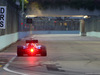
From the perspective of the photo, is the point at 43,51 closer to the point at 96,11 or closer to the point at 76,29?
the point at 96,11

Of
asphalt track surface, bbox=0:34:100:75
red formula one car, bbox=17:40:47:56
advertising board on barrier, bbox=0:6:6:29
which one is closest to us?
asphalt track surface, bbox=0:34:100:75

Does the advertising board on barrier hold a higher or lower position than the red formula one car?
higher

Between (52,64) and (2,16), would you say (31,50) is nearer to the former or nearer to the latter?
(2,16)

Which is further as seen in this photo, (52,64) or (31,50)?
(31,50)

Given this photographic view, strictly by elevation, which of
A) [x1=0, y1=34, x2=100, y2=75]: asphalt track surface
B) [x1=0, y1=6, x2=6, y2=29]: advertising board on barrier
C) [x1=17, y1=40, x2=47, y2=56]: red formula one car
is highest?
[x1=0, y1=6, x2=6, y2=29]: advertising board on barrier

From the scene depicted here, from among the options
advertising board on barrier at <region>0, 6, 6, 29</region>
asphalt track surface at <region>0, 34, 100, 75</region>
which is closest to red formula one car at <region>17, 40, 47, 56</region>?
asphalt track surface at <region>0, 34, 100, 75</region>

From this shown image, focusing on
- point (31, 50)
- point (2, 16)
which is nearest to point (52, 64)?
point (31, 50)

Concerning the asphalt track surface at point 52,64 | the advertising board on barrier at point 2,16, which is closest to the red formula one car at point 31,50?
the asphalt track surface at point 52,64

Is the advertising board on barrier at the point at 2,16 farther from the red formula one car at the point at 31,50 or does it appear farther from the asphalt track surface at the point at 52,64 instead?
the asphalt track surface at the point at 52,64

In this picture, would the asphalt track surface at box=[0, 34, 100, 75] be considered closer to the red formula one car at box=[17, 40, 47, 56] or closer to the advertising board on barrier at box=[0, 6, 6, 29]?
the red formula one car at box=[17, 40, 47, 56]

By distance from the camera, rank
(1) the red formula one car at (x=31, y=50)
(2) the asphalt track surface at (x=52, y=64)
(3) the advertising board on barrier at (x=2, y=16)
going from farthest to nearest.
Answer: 1. (3) the advertising board on barrier at (x=2, y=16)
2. (1) the red formula one car at (x=31, y=50)
3. (2) the asphalt track surface at (x=52, y=64)

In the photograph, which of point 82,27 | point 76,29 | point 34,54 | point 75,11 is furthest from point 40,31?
point 34,54

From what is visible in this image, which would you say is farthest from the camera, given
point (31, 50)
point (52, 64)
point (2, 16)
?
point (2, 16)

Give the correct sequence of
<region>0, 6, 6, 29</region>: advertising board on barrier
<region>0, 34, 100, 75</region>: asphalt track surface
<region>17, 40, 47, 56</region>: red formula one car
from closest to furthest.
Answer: <region>0, 34, 100, 75</region>: asphalt track surface < <region>17, 40, 47, 56</region>: red formula one car < <region>0, 6, 6, 29</region>: advertising board on barrier
